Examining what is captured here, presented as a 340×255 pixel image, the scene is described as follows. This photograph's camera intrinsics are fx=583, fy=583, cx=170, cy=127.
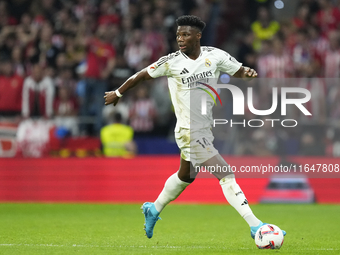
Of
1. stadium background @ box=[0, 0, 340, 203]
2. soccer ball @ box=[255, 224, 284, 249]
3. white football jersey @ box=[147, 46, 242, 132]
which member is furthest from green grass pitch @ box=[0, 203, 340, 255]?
white football jersey @ box=[147, 46, 242, 132]

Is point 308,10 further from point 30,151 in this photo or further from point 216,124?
point 30,151

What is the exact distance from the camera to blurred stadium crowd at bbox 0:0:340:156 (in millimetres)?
13242

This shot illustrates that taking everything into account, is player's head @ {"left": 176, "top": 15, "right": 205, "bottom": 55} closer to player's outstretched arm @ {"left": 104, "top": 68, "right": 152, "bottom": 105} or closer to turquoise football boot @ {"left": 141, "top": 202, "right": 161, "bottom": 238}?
player's outstretched arm @ {"left": 104, "top": 68, "right": 152, "bottom": 105}

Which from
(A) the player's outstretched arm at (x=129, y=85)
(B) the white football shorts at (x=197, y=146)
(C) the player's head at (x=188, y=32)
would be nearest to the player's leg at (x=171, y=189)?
(B) the white football shorts at (x=197, y=146)

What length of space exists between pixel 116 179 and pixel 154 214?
20.7 feet

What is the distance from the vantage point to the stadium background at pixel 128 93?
13.2 m

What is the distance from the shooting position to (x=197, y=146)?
6645 millimetres

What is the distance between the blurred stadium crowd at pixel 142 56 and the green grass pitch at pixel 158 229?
2.44 metres

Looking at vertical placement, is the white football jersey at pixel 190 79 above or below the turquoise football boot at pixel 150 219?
above

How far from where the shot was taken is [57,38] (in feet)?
54.0

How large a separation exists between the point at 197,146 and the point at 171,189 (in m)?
0.72

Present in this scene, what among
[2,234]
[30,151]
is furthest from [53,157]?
[2,234]

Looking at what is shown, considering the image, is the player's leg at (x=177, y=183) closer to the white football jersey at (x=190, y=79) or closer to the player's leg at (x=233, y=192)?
the player's leg at (x=233, y=192)

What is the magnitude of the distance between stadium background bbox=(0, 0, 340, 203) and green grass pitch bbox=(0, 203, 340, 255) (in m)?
0.88
